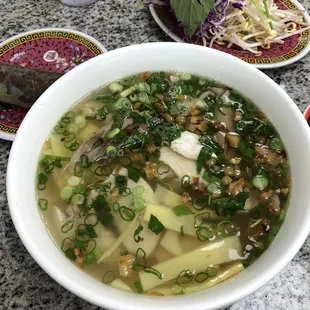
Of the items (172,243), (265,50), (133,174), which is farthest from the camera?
(265,50)

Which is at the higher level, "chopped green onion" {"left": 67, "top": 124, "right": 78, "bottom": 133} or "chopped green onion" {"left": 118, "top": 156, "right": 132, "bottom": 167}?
"chopped green onion" {"left": 118, "top": 156, "right": 132, "bottom": 167}

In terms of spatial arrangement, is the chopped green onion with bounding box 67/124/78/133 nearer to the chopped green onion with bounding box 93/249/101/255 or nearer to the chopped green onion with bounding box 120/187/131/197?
the chopped green onion with bounding box 120/187/131/197

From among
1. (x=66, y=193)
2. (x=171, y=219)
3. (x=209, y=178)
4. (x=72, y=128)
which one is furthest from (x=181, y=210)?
(x=72, y=128)

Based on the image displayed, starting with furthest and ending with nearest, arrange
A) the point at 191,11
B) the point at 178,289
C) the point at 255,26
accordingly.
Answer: the point at 255,26 → the point at 191,11 → the point at 178,289

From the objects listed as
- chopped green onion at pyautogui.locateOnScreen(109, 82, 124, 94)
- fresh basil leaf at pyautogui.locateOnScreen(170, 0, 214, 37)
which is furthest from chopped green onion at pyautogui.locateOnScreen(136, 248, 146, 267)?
fresh basil leaf at pyautogui.locateOnScreen(170, 0, 214, 37)

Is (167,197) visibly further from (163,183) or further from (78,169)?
(78,169)

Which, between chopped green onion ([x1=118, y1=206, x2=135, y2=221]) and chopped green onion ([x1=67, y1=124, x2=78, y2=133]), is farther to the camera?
chopped green onion ([x1=67, y1=124, x2=78, y2=133])

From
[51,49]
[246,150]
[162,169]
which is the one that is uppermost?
[246,150]

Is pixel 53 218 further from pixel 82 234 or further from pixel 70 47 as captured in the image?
pixel 70 47
